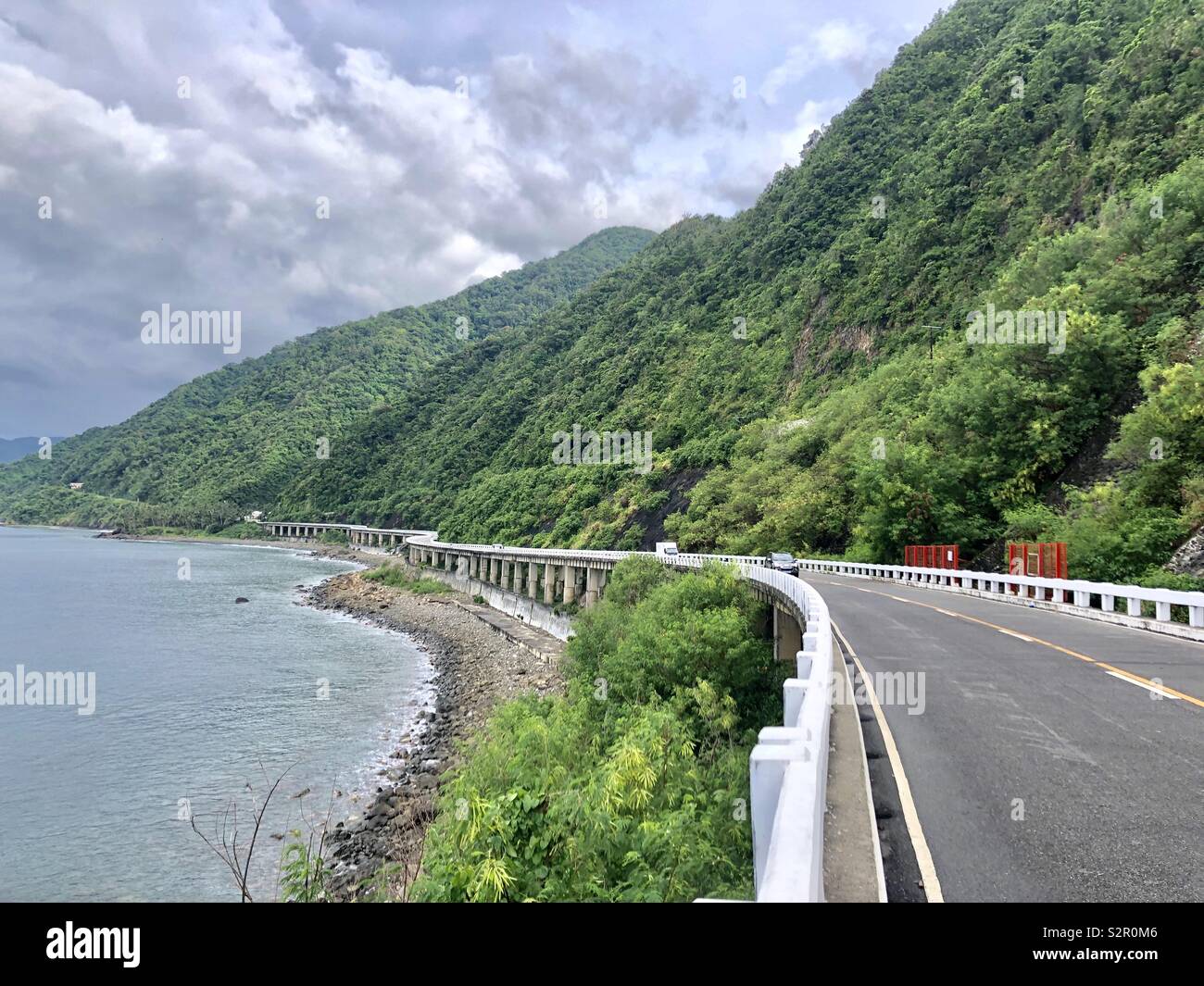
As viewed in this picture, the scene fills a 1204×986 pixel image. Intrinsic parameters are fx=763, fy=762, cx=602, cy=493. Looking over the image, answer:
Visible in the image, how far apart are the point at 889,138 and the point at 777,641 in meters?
101

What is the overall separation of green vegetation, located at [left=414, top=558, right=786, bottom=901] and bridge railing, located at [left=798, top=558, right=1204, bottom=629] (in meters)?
8.21

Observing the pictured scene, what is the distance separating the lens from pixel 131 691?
1260 inches

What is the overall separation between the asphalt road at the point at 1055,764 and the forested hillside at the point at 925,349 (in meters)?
13.4

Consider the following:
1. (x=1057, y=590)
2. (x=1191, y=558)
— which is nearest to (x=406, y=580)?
(x=1057, y=590)

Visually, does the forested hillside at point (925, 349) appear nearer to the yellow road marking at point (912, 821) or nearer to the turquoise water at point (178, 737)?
the yellow road marking at point (912, 821)

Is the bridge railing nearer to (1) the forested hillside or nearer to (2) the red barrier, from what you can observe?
(2) the red barrier

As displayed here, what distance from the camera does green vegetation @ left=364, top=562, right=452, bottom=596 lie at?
228 ft

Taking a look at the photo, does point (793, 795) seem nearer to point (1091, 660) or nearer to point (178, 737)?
point (1091, 660)

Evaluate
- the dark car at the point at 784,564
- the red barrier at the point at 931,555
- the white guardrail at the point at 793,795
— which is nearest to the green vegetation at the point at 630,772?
the white guardrail at the point at 793,795

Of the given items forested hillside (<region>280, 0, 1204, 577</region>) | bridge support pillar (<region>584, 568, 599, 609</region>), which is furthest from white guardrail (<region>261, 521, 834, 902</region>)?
bridge support pillar (<region>584, 568, 599, 609</region>)

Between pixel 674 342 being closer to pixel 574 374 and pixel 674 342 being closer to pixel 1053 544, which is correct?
pixel 574 374

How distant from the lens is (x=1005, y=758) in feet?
23.3

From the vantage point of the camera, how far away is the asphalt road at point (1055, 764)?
15.4 feet
